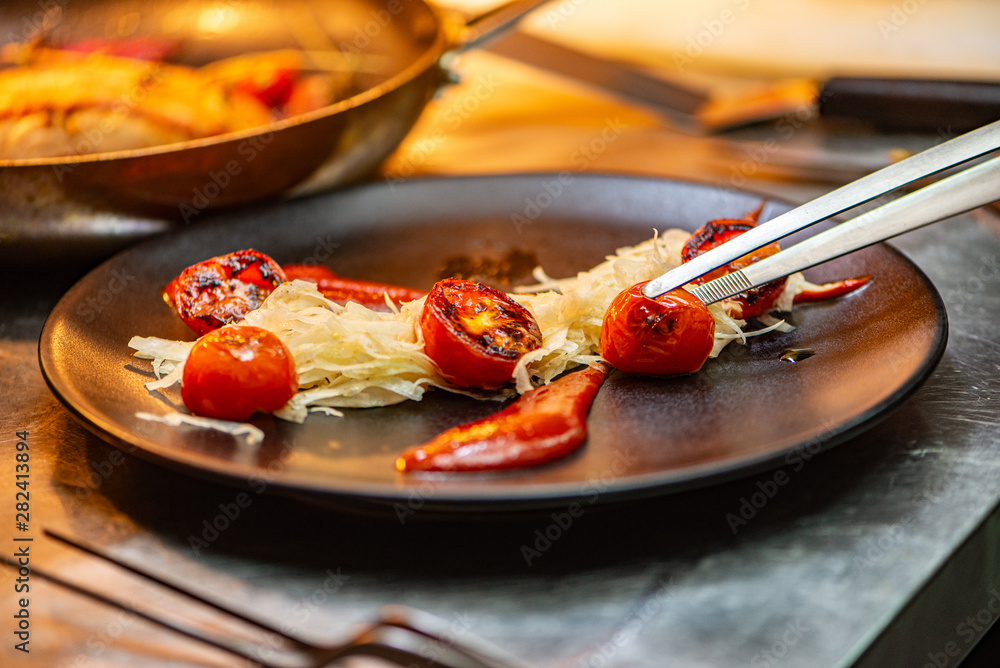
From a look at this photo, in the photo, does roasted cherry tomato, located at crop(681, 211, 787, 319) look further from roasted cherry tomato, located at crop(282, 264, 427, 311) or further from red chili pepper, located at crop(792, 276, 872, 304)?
roasted cherry tomato, located at crop(282, 264, 427, 311)

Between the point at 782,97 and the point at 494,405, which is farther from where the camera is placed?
the point at 782,97

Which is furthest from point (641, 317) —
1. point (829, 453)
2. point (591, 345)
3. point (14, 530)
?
point (14, 530)

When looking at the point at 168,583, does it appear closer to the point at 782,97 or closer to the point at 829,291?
the point at 829,291

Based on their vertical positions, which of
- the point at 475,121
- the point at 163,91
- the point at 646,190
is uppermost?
the point at 163,91

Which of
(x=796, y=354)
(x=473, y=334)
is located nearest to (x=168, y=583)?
(x=473, y=334)

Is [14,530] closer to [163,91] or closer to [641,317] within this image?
[641,317]
